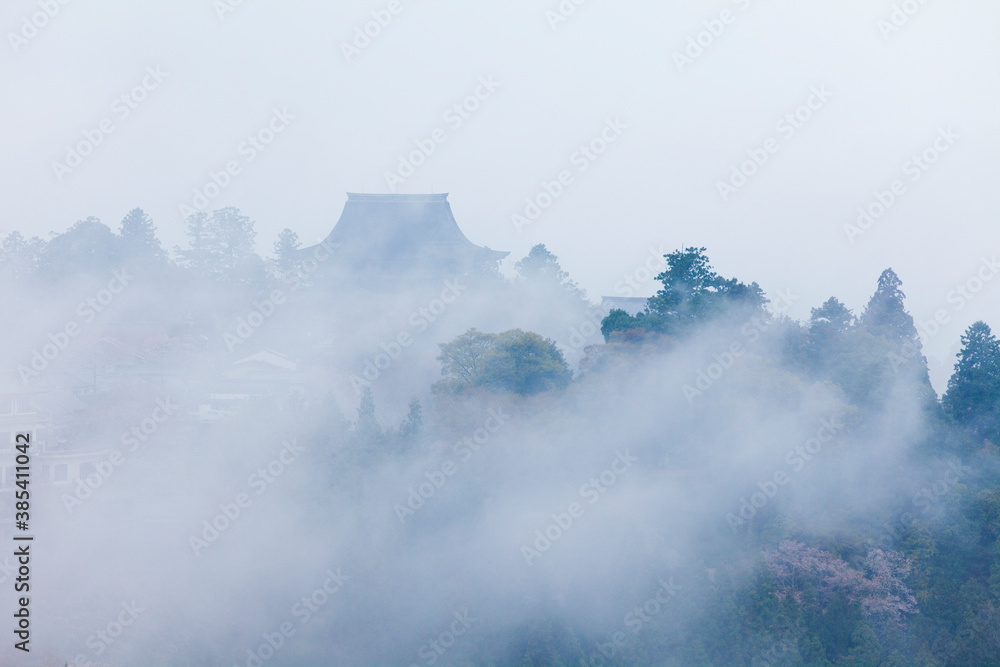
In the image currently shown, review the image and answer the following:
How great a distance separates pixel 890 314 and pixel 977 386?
5.29 feet

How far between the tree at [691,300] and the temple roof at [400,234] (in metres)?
4.71

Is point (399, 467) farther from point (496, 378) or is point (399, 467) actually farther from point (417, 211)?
point (417, 211)

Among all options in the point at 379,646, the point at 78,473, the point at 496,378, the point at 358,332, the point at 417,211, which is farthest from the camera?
the point at 417,211

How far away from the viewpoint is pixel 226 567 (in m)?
10.7

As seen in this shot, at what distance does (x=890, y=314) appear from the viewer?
13.5m

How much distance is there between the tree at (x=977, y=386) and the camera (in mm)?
12641

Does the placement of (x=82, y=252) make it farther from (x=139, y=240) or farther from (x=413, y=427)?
(x=413, y=427)

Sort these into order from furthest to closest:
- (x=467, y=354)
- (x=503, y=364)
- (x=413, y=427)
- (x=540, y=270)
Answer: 1. (x=540, y=270)
2. (x=467, y=354)
3. (x=503, y=364)
4. (x=413, y=427)

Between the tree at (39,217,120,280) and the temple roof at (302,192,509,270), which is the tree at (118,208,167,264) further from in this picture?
the temple roof at (302,192,509,270)

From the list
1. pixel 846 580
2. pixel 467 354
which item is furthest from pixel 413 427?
pixel 846 580

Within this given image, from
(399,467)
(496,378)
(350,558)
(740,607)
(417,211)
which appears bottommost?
(740,607)

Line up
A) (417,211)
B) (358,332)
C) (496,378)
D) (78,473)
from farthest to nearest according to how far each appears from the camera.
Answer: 1. (417,211)
2. (358,332)
3. (496,378)
4. (78,473)

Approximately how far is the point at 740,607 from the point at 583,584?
74.7 inches

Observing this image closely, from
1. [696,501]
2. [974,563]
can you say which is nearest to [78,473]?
[696,501]
